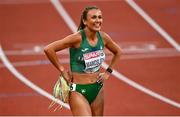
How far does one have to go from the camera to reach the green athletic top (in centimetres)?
721

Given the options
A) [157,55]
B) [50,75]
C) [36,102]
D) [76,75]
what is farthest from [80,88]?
[157,55]

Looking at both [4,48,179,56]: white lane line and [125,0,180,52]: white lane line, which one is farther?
[125,0,180,52]: white lane line

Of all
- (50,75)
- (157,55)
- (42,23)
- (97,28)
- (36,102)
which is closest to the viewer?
(97,28)

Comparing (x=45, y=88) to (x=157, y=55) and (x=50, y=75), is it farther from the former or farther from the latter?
(x=157, y=55)

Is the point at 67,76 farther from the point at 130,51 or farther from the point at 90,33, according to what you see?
the point at 130,51

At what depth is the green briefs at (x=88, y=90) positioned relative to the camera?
7.28 m

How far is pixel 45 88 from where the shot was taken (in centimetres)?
1167

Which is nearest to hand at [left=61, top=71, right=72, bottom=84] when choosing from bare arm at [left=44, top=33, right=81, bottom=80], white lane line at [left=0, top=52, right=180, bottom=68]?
bare arm at [left=44, top=33, right=81, bottom=80]

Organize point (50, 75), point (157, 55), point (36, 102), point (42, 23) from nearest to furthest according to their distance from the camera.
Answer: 1. point (36, 102)
2. point (50, 75)
3. point (157, 55)
4. point (42, 23)

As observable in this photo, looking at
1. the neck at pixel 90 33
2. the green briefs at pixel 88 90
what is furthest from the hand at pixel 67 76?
the neck at pixel 90 33

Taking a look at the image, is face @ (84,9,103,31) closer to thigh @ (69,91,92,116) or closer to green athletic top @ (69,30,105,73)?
green athletic top @ (69,30,105,73)

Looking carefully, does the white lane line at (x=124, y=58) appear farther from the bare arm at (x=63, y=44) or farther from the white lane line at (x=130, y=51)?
the bare arm at (x=63, y=44)

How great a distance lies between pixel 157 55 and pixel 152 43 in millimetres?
726

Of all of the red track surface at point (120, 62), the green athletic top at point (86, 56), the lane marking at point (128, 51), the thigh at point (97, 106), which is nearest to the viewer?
the green athletic top at point (86, 56)
